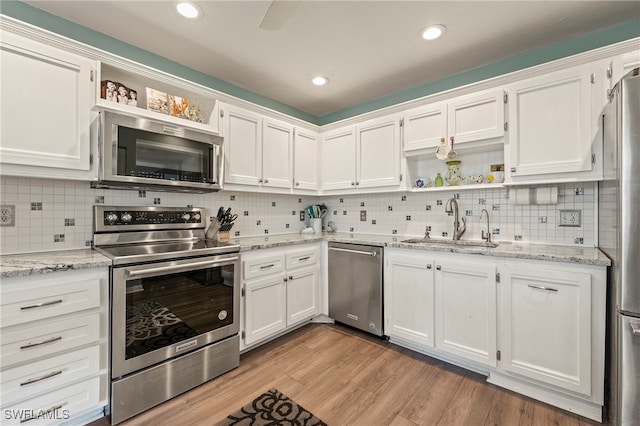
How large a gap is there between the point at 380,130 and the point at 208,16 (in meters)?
1.74

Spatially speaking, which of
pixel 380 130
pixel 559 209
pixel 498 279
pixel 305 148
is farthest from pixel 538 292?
pixel 305 148

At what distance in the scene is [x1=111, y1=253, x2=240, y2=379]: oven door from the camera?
1.57 metres

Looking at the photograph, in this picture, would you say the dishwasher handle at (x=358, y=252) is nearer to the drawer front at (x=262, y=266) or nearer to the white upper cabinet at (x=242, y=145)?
the drawer front at (x=262, y=266)

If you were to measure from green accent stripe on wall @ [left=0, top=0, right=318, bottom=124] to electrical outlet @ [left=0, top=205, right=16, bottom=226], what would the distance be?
3.89 feet

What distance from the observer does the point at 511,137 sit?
2.07 metres

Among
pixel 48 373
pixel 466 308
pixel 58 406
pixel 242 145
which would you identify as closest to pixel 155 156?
pixel 242 145

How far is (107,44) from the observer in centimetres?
206

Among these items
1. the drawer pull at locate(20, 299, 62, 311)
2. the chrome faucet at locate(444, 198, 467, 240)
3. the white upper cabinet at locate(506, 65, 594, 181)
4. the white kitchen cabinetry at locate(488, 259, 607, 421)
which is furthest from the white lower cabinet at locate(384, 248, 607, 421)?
the drawer pull at locate(20, 299, 62, 311)

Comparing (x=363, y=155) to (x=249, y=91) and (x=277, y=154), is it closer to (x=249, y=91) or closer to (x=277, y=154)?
(x=277, y=154)

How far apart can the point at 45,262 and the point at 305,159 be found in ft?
7.54

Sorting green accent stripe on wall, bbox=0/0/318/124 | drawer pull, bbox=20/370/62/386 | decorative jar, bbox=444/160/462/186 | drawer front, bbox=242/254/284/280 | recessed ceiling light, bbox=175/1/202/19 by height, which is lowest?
drawer pull, bbox=20/370/62/386

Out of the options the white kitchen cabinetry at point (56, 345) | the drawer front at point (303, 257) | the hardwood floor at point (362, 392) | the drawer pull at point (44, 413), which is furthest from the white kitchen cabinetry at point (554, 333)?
the drawer pull at point (44, 413)

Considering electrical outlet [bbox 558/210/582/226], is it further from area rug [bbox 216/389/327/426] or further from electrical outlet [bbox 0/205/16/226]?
electrical outlet [bbox 0/205/16/226]

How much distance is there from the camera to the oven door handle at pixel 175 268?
1586 mm
